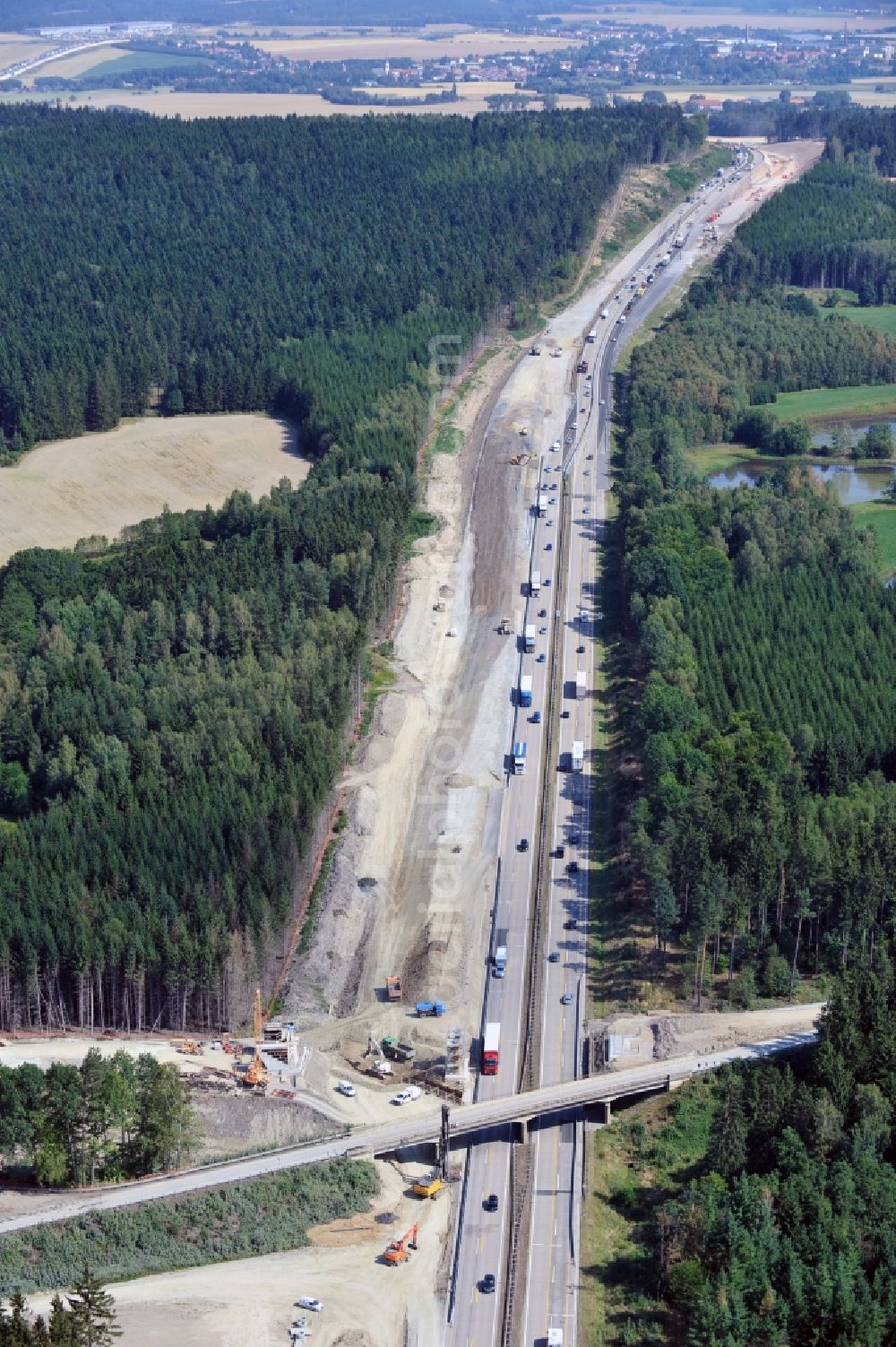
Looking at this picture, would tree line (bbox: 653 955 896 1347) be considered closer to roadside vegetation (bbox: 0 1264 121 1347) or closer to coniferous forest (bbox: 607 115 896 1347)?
coniferous forest (bbox: 607 115 896 1347)

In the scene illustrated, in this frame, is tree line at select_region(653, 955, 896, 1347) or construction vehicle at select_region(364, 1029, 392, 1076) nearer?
tree line at select_region(653, 955, 896, 1347)

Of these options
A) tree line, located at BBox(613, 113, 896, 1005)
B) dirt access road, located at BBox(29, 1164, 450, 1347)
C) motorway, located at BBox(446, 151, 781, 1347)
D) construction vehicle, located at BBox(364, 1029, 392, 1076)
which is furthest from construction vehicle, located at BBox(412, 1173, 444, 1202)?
tree line, located at BBox(613, 113, 896, 1005)

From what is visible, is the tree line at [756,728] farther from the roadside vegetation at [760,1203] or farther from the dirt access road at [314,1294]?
the dirt access road at [314,1294]

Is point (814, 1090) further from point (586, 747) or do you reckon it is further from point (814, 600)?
point (814, 600)

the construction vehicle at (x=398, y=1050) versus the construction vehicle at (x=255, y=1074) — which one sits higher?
the construction vehicle at (x=255, y=1074)

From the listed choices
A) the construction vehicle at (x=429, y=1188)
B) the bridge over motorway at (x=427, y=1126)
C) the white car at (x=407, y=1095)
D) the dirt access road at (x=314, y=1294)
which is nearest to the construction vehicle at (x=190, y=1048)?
the bridge over motorway at (x=427, y=1126)
